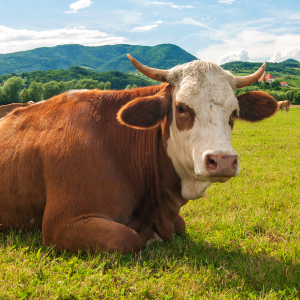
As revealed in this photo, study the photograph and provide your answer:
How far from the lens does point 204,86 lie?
12.3ft

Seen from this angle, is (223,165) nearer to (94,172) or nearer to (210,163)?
(210,163)

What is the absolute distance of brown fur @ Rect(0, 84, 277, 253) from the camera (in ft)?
12.7

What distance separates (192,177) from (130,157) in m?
0.97

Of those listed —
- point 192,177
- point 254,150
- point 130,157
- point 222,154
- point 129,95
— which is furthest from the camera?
point 254,150

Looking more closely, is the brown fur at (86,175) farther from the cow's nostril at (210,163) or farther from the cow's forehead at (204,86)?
the cow's nostril at (210,163)

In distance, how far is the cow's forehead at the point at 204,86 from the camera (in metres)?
3.69

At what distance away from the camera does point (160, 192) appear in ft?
14.7

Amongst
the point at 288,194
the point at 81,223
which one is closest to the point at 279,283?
the point at 81,223

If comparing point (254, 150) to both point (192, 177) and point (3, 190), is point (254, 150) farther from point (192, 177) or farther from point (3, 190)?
point (3, 190)

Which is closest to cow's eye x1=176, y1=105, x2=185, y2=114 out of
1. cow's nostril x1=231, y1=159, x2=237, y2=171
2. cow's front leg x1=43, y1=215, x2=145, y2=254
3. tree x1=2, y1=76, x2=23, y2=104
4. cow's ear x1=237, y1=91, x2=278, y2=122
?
cow's nostril x1=231, y1=159, x2=237, y2=171

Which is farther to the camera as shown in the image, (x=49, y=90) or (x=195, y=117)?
(x=49, y=90)

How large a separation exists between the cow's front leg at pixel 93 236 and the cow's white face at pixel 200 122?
1.12 m

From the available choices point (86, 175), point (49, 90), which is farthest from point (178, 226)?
point (49, 90)

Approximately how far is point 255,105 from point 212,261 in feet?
8.19
